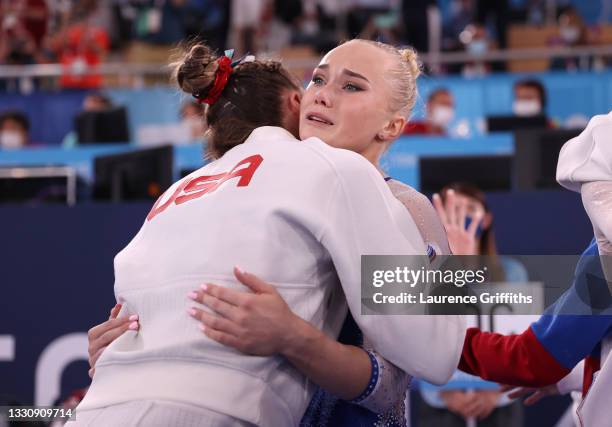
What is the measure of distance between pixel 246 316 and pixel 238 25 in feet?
35.8

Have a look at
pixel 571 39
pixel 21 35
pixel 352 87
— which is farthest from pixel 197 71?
pixel 21 35

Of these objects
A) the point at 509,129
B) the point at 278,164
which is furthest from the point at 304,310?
the point at 509,129

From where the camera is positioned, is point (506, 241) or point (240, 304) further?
point (506, 241)

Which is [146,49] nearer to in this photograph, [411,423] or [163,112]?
[163,112]

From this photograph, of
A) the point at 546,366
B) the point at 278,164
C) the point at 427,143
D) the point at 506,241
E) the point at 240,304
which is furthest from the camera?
the point at 427,143

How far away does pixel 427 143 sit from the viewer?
26.5ft

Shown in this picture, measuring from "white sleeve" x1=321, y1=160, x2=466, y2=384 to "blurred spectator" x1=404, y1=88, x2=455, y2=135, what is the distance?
687 cm

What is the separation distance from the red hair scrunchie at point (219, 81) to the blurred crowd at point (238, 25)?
31.4 ft

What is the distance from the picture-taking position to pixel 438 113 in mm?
9508

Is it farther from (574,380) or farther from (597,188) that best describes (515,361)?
(597,188)

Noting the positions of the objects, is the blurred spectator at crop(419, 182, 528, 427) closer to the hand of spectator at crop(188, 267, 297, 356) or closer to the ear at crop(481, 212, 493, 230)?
the ear at crop(481, 212, 493, 230)

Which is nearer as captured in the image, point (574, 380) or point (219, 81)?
point (219, 81)

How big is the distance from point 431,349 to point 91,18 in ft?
38.0

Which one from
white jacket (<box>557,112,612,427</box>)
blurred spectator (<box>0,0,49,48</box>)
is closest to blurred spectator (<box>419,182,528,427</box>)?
white jacket (<box>557,112,612,427</box>)
